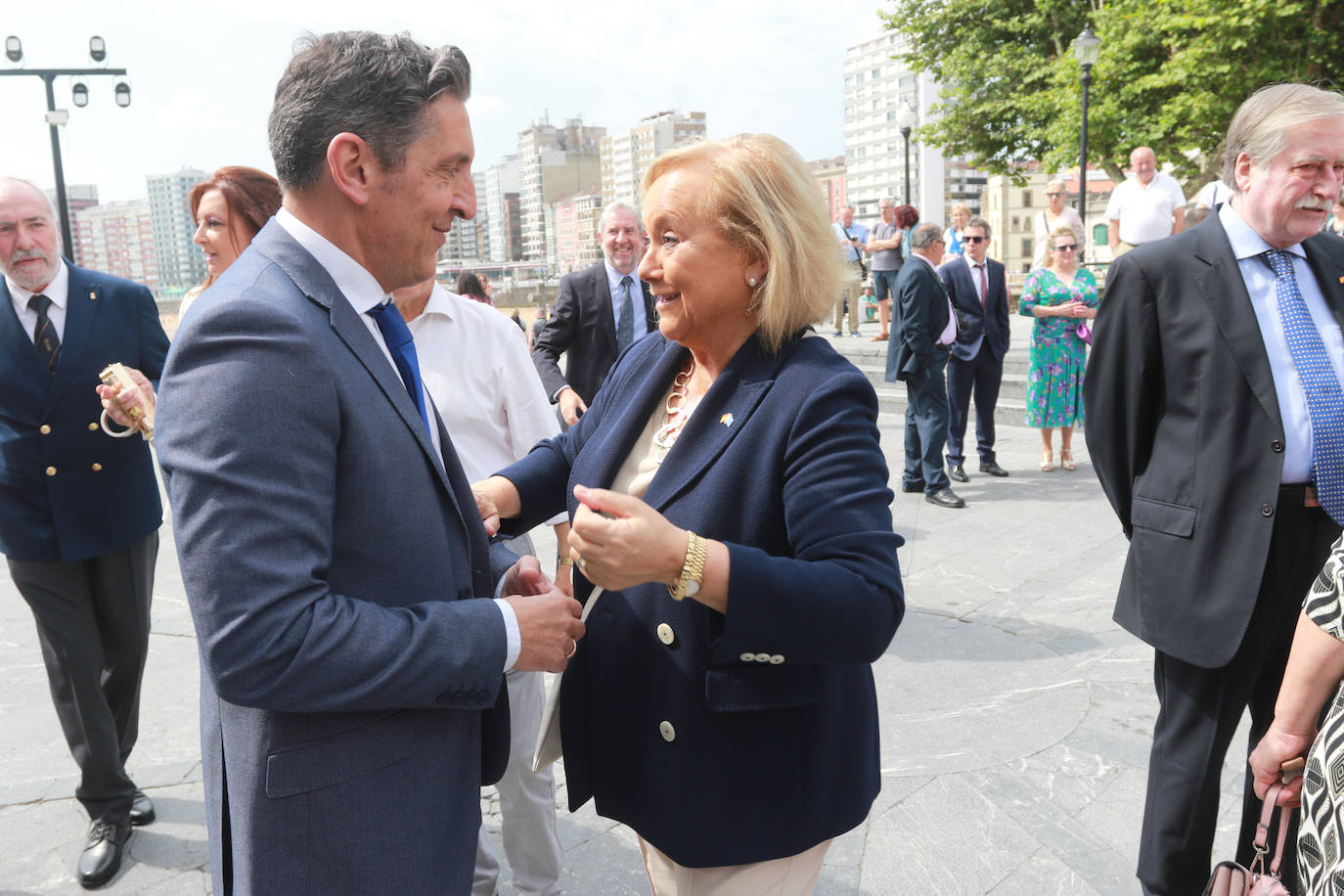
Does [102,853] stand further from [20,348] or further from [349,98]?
[349,98]

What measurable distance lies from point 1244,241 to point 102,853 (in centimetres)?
375

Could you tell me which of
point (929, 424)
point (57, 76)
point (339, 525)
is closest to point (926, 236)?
point (929, 424)

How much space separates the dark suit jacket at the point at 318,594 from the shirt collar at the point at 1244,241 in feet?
6.69

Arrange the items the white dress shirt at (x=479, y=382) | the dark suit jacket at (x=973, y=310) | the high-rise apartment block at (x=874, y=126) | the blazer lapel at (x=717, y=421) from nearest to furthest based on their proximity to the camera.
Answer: the blazer lapel at (x=717, y=421), the white dress shirt at (x=479, y=382), the dark suit jacket at (x=973, y=310), the high-rise apartment block at (x=874, y=126)

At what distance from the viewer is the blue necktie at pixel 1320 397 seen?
7.63ft

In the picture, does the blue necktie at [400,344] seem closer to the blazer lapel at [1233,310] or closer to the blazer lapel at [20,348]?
the blazer lapel at [1233,310]

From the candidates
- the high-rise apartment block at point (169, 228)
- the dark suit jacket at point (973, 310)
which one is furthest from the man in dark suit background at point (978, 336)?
the high-rise apartment block at point (169, 228)

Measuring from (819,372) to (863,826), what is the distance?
6.68 feet

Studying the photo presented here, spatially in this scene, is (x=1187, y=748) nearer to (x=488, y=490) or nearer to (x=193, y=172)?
(x=488, y=490)

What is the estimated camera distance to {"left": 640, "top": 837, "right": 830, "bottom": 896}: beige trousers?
1.81m

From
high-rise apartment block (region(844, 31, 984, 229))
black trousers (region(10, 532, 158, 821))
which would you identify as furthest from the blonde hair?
high-rise apartment block (region(844, 31, 984, 229))

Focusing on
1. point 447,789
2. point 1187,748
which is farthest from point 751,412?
point 1187,748

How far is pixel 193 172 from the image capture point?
16050cm

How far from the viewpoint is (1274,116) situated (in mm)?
2426
